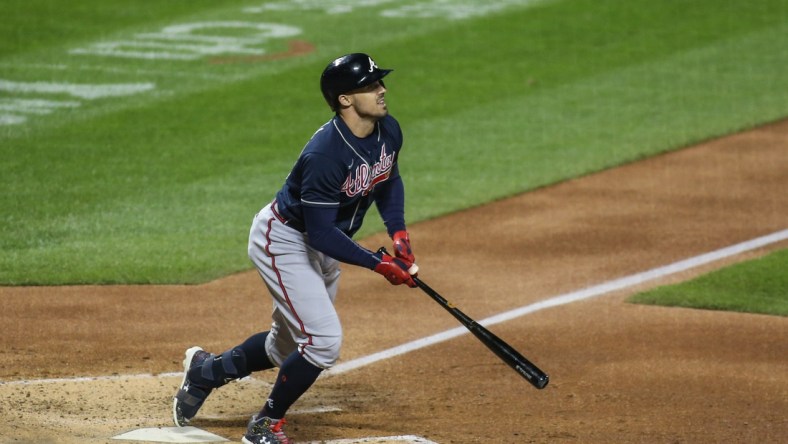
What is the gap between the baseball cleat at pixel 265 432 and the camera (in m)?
5.83

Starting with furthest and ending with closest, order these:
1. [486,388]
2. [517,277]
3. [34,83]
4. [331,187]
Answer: [34,83], [517,277], [486,388], [331,187]

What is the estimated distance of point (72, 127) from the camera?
12.2m

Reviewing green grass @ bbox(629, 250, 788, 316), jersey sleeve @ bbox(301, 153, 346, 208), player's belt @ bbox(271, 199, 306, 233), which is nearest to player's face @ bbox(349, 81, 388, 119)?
jersey sleeve @ bbox(301, 153, 346, 208)

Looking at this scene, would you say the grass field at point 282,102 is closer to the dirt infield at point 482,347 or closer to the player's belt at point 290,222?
the dirt infield at point 482,347

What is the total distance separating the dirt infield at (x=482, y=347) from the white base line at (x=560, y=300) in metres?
0.07

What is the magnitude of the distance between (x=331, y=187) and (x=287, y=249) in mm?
434

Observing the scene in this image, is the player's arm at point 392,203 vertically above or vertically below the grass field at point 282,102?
above

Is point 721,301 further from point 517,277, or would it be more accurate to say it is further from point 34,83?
point 34,83

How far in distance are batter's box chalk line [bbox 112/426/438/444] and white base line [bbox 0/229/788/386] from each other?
85 cm

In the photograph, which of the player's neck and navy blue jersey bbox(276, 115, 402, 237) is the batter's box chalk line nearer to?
navy blue jersey bbox(276, 115, 402, 237)

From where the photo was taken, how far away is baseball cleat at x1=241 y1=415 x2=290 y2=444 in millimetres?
5828

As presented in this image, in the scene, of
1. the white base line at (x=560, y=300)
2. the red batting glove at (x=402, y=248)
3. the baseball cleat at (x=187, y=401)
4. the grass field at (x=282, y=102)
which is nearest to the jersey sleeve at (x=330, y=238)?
the red batting glove at (x=402, y=248)

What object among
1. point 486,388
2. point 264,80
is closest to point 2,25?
point 264,80

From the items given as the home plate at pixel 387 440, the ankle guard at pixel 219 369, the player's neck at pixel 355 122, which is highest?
the player's neck at pixel 355 122
